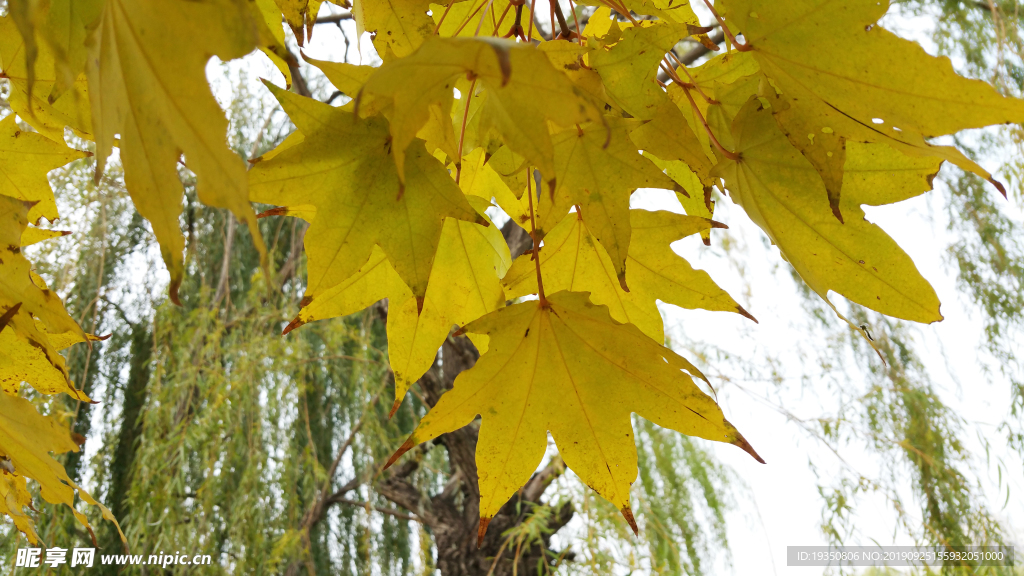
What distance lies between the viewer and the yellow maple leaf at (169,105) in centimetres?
23

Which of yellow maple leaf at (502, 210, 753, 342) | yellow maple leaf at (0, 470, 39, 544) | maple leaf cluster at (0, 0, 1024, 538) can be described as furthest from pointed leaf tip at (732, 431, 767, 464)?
yellow maple leaf at (0, 470, 39, 544)

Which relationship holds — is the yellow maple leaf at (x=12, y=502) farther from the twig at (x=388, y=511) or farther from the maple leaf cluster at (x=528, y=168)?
the twig at (x=388, y=511)

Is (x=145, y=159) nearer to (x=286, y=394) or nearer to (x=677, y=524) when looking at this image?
(x=286, y=394)

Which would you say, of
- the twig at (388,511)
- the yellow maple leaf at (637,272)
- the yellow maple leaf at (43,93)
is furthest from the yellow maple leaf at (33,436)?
the twig at (388,511)

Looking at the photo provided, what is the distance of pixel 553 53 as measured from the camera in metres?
0.36

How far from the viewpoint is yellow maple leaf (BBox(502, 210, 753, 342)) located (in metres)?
0.48

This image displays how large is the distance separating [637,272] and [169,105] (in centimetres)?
35

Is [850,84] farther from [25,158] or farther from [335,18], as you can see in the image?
[335,18]

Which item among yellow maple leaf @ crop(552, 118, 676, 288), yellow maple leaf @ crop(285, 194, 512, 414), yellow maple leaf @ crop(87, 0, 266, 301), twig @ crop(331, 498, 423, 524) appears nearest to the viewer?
yellow maple leaf @ crop(87, 0, 266, 301)

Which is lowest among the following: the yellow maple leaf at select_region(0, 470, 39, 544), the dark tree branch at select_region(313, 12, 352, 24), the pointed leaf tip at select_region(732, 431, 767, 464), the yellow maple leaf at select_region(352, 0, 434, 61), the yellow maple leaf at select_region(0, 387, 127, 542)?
the pointed leaf tip at select_region(732, 431, 767, 464)

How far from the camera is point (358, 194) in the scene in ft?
1.23

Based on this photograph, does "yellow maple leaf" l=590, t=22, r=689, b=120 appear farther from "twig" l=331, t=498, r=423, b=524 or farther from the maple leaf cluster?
"twig" l=331, t=498, r=423, b=524

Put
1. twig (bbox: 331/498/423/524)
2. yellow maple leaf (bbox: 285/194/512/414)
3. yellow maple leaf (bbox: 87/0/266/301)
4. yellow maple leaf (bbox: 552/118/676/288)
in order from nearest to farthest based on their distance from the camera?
yellow maple leaf (bbox: 87/0/266/301)
yellow maple leaf (bbox: 552/118/676/288)
yellow maple leaf (bbox: 285/194/512/414)
twig (bbox: 331/498/423/524)

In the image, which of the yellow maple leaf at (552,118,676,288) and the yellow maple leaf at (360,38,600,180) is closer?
the yellow maple leaf at (360,38,600,180)
